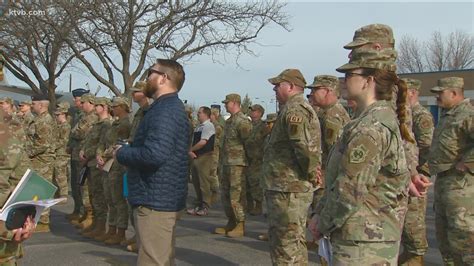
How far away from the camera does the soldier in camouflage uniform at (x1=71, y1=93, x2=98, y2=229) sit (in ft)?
30.5

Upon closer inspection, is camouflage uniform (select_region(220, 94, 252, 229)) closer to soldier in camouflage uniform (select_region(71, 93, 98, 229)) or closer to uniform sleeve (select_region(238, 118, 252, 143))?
uniform sleeve (select_region(238, 118, 252, 143))

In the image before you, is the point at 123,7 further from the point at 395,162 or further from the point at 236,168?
the point at 395,162

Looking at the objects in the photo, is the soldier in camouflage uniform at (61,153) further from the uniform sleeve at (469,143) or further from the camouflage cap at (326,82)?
the uniform sleeve at (469,143)

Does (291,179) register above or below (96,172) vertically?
above

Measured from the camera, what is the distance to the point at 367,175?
317cm

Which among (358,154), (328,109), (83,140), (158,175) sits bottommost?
(158,175)

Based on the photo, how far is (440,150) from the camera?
5980mm

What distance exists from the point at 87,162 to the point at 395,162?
245 inches

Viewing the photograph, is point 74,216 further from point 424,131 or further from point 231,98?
point 424,131

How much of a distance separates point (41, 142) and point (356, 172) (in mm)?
7290

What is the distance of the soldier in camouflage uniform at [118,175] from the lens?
310 inches

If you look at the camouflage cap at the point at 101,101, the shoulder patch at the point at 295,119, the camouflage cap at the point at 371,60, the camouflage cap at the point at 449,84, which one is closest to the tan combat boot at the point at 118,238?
the camouflage cap at the point at 101,101

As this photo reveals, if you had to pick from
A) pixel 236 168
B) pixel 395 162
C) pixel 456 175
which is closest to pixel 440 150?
pixel 456 175

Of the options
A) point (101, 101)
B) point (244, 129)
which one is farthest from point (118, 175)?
point (244, 129)
